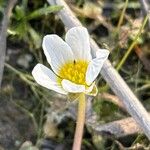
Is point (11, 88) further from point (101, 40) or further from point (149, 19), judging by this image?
point (149, 19)

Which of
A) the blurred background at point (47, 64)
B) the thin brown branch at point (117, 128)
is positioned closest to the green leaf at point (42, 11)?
the blurred background at point (47, 64)

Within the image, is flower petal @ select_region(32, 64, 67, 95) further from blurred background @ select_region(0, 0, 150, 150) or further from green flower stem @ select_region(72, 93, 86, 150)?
blurred background @ select_region(0, 0, 150, 150)

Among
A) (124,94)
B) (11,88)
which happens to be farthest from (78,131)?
(11,88)

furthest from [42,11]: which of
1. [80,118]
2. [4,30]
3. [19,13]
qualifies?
[80,118]

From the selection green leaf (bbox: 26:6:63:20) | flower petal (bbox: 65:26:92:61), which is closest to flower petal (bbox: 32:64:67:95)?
flower petal (bbox: 65:26:92:61)

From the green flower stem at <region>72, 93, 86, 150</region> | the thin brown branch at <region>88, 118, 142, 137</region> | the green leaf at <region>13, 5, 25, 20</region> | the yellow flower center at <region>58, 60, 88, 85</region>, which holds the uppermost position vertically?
the green leaf at <region>13, 5, 25, 20</region>

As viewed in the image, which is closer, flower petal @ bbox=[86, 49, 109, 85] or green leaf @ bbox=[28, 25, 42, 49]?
flower petal @ bbox=[86, 49, 109, 85]

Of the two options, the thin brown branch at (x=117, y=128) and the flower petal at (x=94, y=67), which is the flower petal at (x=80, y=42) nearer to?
the flower petal at (x=94, y=67)
